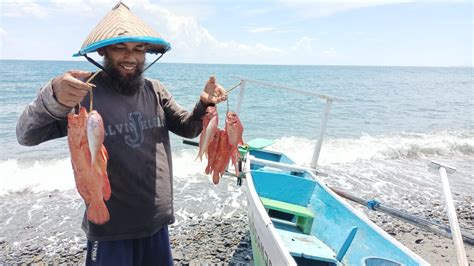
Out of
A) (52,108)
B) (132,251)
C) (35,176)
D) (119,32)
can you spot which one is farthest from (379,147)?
(52,108)

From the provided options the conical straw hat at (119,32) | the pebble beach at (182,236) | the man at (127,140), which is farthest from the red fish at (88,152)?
the pebble beach at (182,236)

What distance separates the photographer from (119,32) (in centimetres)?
226

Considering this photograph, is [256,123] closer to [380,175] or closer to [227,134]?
[380,175]

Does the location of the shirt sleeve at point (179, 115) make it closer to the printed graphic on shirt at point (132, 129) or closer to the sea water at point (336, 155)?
the printed graphic on shirt at point (132, 129)

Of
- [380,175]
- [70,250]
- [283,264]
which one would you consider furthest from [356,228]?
[380,175]

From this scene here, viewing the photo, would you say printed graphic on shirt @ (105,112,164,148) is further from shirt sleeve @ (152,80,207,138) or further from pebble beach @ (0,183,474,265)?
pebble beach @ (0,183,474,265)

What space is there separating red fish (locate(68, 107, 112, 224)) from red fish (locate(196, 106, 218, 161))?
3.04ft

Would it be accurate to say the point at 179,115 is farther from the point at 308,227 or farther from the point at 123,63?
the point at 308,227

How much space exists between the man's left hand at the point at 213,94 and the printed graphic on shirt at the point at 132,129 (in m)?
0.48

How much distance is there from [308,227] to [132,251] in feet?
11.4

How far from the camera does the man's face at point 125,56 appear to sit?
2.36m

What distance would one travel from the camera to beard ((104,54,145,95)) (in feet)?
7.89

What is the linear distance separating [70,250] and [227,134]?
482cm

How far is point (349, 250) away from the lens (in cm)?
436
